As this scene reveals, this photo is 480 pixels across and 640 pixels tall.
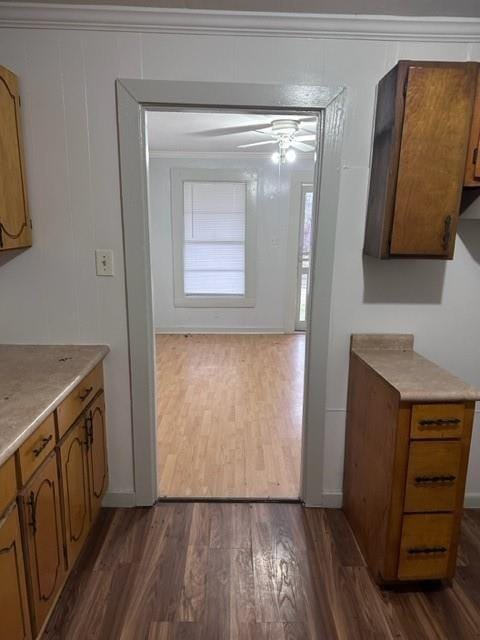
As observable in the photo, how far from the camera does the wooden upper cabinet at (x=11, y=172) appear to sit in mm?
1714

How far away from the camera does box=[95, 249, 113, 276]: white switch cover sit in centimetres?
201

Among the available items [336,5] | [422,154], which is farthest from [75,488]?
[336,5]

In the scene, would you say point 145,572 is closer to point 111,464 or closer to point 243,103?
point 111,464

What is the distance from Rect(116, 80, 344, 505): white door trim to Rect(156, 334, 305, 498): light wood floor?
12.1 inches

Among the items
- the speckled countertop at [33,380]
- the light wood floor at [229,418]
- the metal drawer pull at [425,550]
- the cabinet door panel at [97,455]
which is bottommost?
the light wood floor at [229,418]

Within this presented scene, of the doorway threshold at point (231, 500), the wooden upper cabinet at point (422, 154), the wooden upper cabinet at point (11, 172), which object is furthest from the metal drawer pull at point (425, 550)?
the wooden upper cabinet at point (11, 172)

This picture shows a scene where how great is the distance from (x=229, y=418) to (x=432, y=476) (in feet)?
6.28

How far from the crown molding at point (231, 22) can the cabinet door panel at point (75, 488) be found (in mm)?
1667

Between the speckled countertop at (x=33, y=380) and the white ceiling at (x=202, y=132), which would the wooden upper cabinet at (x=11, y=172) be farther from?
the white ceiling at (x=202, y=132)

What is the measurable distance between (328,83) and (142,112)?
0.83 metres

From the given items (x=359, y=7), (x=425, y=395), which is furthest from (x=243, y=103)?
(x=425, y=395)

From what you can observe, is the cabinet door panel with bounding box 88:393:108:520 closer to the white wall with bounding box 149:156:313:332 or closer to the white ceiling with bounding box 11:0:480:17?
the white ceiling with bounding box 11:0:480:17

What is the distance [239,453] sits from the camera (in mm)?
2834

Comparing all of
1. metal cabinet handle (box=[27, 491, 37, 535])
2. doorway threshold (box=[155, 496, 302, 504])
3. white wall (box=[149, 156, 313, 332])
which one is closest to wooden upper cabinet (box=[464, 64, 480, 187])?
doorway threshold (box=[155, 496, 302, 504])
